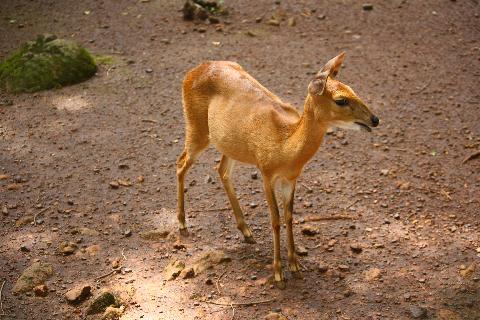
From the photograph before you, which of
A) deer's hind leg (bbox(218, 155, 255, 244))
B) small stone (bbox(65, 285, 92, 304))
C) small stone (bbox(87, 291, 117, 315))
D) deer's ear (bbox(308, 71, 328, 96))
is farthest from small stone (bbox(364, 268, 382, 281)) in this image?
small stone (bbox(65, 285, 92, 304))

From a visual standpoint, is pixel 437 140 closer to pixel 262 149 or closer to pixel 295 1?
pixel 262 149

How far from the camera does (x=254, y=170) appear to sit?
6.97m

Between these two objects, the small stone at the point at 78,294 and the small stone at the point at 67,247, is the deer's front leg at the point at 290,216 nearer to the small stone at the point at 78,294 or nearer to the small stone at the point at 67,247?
the small stone at the point at 78,294

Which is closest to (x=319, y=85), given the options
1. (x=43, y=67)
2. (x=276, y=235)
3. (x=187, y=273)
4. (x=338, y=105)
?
(x=338, y=105)

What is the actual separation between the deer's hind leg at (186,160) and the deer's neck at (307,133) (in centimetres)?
111

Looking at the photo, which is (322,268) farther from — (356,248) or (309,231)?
(309,231)

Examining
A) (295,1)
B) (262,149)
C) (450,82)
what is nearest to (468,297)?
(262,149)

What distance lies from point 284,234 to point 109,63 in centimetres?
423

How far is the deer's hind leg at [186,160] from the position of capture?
5.87 meters

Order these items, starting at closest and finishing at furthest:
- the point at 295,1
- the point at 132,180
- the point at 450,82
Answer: the point at 132,180 < the point at 450,82 < the point at 295,1

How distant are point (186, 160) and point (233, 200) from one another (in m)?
0.55

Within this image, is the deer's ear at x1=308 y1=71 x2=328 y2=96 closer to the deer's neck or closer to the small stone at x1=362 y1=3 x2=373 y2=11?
the deer's neck

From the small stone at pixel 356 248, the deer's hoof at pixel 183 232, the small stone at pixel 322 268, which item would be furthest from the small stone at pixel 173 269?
the small stone at pixel 356 248

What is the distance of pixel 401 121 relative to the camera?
7664 mm
